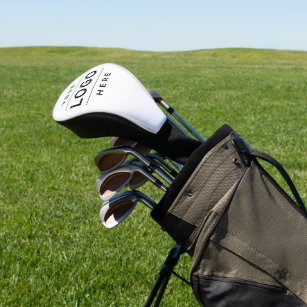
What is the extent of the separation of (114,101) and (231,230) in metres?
0.52

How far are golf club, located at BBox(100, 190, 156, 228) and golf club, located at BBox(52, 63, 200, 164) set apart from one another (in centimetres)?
18

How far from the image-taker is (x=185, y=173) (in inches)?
53.3

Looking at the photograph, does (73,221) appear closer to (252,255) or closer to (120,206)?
(120,206)

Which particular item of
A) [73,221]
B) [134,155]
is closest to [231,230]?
[134,155]

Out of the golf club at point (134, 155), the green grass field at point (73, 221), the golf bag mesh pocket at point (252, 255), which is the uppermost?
the golf club at point (134, 155)

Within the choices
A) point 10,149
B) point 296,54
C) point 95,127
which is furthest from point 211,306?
point 296,54

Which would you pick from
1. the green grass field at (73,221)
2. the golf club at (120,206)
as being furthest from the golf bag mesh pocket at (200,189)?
the green grass field at (73,221)

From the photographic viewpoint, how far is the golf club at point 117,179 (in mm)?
1438

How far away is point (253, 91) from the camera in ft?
44.5

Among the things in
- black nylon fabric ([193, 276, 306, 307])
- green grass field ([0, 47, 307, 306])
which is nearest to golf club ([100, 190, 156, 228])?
black nylon fabric ([193, 276, 306, 307])

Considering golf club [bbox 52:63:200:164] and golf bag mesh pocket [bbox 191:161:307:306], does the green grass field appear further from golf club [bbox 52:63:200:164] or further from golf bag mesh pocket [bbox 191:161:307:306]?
golf club [bbox 52:63:200:164]

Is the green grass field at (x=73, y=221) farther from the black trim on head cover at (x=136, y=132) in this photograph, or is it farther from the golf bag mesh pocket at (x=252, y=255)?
the black trim on head cover at (x=136, y=132)

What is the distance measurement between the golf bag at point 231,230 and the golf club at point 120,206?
9 centimetres

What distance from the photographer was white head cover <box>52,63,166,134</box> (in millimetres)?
1315
